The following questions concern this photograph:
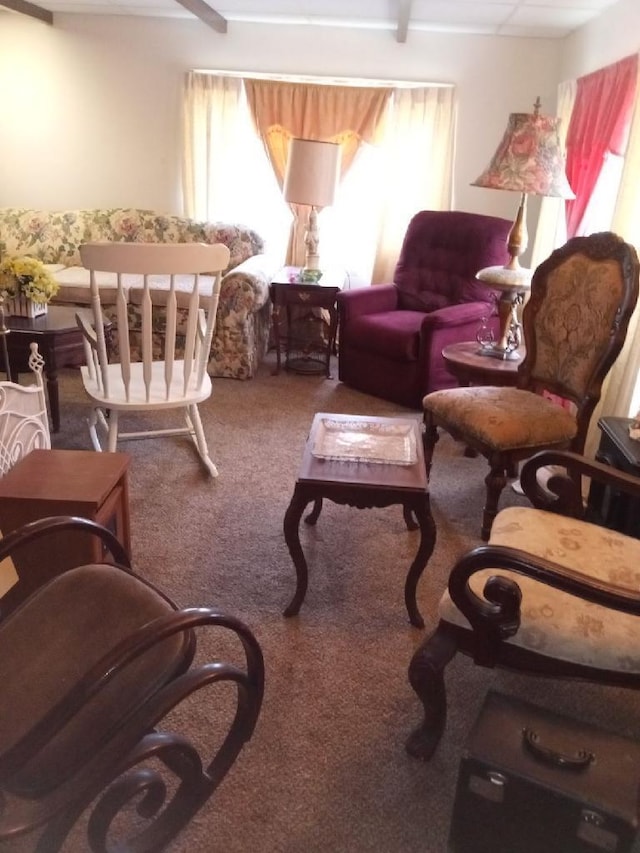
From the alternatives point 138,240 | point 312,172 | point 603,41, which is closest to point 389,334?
point 312,172

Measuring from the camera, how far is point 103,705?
115 centimetres

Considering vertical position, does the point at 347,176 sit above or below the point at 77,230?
above

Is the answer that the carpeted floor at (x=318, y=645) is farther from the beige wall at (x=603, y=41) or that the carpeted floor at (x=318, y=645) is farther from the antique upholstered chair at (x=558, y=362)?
the beige wall at (x=603, y=41)

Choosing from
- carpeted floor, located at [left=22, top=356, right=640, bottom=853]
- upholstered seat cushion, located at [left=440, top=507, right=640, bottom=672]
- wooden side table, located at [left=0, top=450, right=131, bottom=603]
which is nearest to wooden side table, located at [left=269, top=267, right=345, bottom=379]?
carpeted floor, located at [left=22, top=356, right=640, bottom=853]

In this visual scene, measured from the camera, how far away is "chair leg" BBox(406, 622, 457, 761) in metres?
1.46

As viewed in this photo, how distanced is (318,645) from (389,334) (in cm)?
220

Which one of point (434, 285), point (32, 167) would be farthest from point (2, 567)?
point (32, 167)

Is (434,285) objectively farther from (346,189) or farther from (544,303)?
(544,303)

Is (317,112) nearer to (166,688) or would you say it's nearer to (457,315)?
(457,315)

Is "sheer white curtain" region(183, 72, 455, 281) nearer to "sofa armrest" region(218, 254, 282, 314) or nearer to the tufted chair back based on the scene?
the tufted chair back

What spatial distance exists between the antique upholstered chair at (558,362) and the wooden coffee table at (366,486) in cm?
37

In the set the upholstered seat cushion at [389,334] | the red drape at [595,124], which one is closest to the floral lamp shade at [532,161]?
the red drape at [595,124]

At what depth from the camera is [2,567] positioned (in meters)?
1.58

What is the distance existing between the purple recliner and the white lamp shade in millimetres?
624
